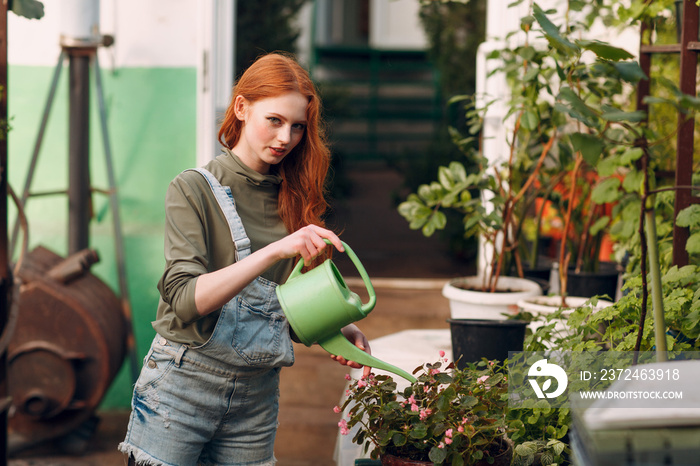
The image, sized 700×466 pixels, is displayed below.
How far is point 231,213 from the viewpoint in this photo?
145 cm

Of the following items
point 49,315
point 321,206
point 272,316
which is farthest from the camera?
point 49,315

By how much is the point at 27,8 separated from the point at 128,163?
170cm

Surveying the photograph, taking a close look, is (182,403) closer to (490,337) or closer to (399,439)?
(399,439)

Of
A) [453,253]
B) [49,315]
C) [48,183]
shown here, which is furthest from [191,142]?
[453,253]

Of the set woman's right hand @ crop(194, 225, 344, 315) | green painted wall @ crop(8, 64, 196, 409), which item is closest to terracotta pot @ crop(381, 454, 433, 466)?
woman's right hand @ crop(194, 225, 344, 315)

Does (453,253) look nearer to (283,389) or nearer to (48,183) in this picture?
(283,389)

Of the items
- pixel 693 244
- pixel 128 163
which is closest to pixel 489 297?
pixel 693 244

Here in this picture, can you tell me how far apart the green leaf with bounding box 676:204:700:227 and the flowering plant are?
57 cm

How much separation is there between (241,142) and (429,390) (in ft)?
2.03

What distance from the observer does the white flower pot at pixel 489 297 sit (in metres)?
2.58

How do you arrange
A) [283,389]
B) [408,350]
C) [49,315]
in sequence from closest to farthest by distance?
[408,350]
[49,315]
[283,389]

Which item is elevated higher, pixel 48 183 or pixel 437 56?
pixel 437 56

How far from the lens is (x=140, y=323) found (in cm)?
393

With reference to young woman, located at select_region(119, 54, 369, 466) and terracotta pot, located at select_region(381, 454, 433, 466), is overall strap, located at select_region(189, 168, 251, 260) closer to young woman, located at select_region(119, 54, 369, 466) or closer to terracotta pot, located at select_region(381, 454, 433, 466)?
young woman, located at select_region(119, 54, 369, 466)
